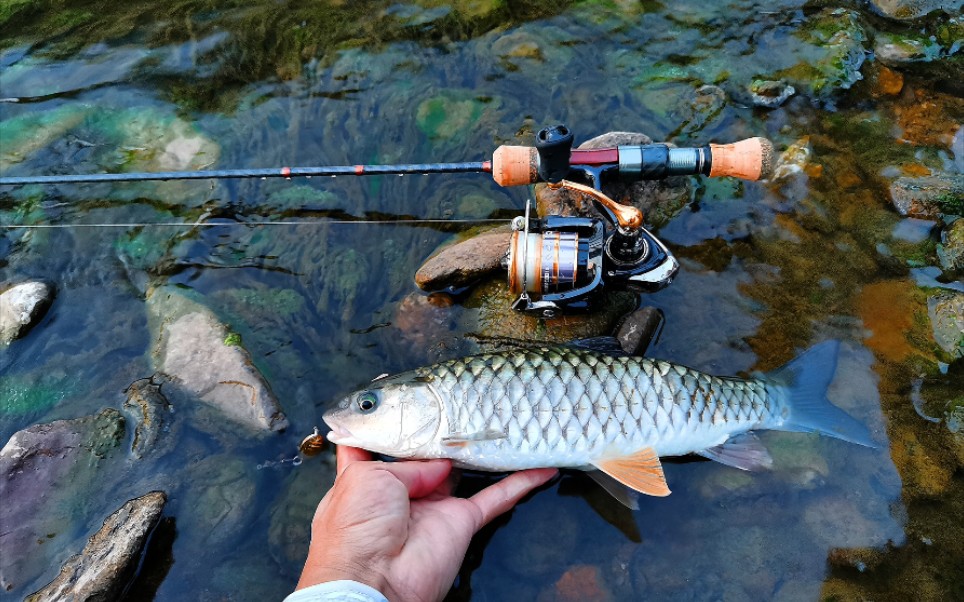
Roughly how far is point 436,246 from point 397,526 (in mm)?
2639

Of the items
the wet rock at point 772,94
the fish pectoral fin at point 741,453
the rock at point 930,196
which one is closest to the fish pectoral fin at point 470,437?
the fish pectoral fin at point 741,453

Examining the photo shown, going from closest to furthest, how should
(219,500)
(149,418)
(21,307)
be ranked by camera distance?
(219,500) → (149,418) → (21,307)

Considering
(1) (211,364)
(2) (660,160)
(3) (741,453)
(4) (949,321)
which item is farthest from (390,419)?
(4) (949,321)

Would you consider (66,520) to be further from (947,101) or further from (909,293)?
(947,101)

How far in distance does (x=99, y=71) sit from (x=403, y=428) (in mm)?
6114

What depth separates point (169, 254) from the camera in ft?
17.7

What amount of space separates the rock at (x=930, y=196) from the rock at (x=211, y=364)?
5445mm

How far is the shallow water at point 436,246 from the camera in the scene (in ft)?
13.1

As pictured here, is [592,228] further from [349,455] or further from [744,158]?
[349,455]

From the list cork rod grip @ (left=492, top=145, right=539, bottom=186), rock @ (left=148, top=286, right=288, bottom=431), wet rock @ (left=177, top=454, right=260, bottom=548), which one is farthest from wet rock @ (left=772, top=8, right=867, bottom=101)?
wet rock @ (left=177, top=454, right=260, bottom=548)

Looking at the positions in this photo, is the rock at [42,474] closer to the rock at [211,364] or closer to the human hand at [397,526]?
the rock at [211,364]

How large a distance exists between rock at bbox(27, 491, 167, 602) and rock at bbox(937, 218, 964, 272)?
627 centimetres

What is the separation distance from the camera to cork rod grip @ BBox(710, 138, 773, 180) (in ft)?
13.3

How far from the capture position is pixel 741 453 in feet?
13.1
